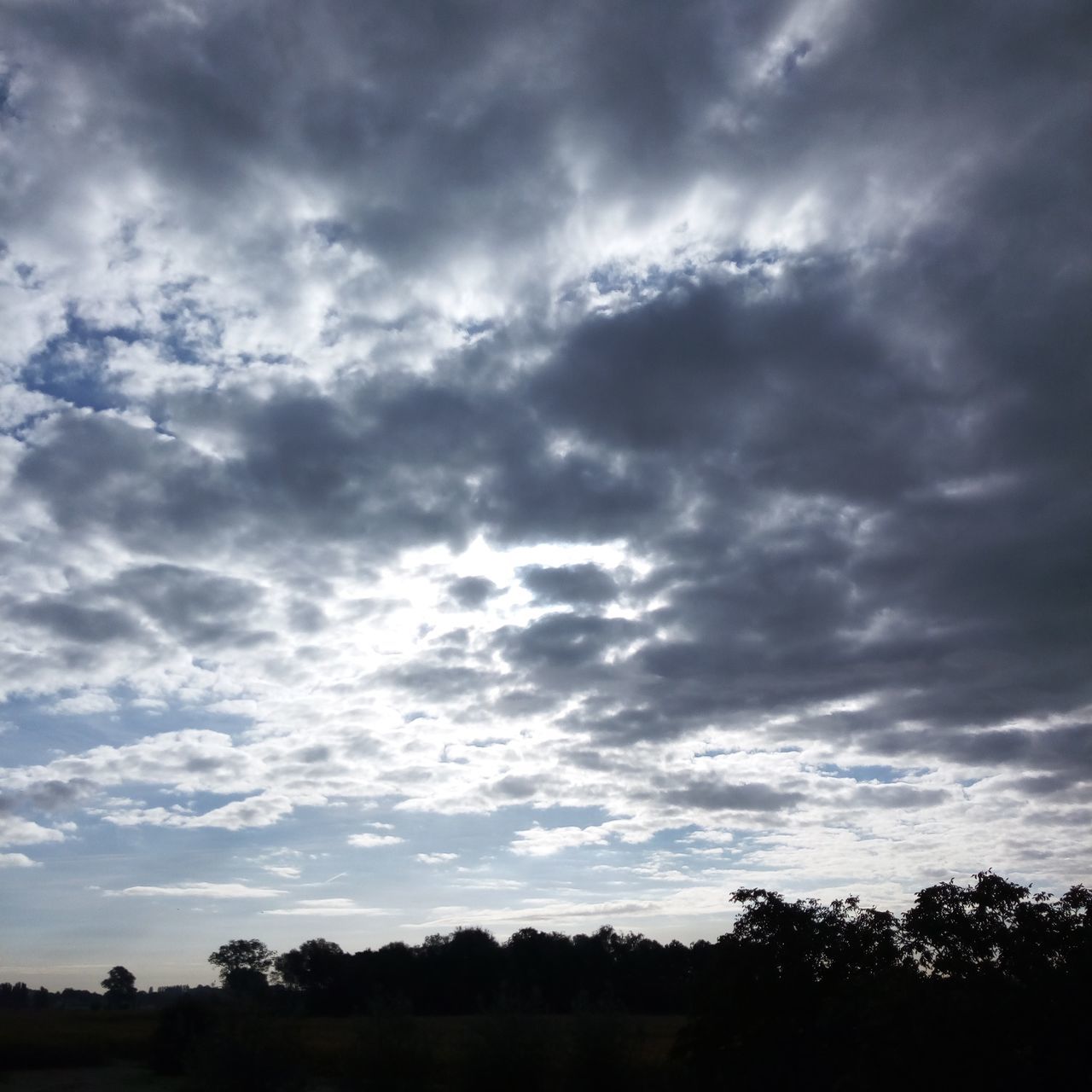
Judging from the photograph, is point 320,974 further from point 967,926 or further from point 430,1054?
point 967,926

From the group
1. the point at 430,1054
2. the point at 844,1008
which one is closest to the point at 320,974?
the point at 430,1054

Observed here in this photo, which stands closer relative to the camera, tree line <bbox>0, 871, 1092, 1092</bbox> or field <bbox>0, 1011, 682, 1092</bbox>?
tree line <bbox>0, 871, 1092, 1092</bbox>

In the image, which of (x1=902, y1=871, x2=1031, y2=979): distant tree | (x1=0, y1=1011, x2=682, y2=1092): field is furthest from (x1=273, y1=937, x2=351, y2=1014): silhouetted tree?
(x1=902, y1=871, x2=1031, y2=979): distant tree

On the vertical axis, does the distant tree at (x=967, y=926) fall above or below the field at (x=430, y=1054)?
above

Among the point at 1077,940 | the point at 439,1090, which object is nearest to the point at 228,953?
the point at 439,1090

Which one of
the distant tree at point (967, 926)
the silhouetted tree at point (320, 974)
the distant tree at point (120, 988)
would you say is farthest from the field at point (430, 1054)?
the distant tree at point (120, 988)

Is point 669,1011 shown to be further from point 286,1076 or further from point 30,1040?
point 30,1040

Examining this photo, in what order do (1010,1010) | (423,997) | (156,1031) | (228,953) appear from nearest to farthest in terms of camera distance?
(1010,1010) < (156,1031) < (423,997) < (228,953)

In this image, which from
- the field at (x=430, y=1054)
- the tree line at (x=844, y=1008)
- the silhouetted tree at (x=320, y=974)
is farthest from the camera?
the silhouetted tree at (x=320, y=974)

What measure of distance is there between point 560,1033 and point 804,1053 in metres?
17.5

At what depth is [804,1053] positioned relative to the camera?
1029 inches

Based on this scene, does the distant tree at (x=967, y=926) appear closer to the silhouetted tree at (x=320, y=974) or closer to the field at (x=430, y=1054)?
the field at (x=430, y=1054)

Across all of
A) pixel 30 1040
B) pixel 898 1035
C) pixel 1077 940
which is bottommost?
pixel 30 1040

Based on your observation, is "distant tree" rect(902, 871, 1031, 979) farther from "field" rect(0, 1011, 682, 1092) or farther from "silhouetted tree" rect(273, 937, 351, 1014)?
"silhouetted tree" rect(273, 937, 351, 1014)
